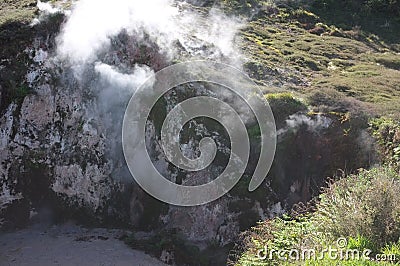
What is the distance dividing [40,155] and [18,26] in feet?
13.4

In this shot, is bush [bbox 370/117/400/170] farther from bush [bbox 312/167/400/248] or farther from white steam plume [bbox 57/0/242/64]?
white steam plume [bbox 57/0/242/64]

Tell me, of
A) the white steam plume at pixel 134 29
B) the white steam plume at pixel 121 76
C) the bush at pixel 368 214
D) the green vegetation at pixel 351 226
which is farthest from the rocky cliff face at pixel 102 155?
the bush at pixel 368 214

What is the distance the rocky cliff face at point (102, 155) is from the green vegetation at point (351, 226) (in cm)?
341

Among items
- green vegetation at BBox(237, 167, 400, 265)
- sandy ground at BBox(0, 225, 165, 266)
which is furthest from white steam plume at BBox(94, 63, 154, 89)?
green vegetation at BBox(237, 167, 400, 265)

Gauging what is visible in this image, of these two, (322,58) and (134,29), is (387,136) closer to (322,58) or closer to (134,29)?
(322,58)

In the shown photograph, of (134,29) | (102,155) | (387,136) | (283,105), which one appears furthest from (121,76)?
(387,136)

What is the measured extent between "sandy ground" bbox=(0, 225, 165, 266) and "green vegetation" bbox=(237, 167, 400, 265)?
11.4 feet

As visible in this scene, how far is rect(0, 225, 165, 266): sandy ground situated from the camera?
10320mm

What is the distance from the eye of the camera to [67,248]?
10.8 meters

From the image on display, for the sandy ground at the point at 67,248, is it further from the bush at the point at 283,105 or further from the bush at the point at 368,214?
the bush at the point at 283,105

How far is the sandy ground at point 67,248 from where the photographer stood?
10.3 metres

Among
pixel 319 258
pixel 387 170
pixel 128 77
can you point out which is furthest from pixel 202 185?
pixel 319 258

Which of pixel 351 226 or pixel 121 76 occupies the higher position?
pixel 121 76

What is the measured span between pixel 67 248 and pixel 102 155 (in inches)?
104
